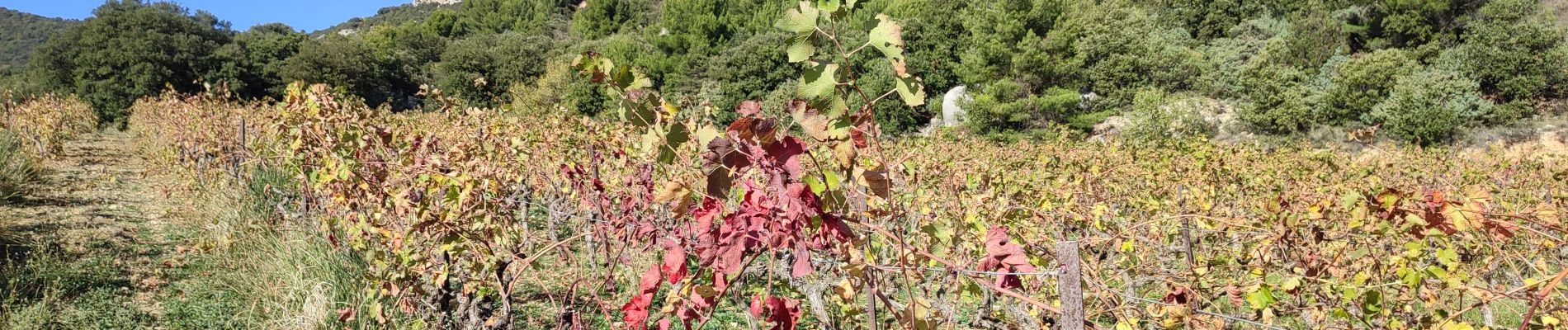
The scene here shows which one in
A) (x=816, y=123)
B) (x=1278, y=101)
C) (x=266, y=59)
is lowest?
(x=1278, y=101)

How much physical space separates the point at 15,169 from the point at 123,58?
69.9ft

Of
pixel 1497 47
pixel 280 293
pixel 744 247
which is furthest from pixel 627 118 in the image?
pixel 1497 47

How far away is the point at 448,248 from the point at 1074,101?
69.5ft

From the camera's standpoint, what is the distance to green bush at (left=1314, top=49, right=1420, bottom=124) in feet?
59.6

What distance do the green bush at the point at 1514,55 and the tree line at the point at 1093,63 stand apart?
4cm

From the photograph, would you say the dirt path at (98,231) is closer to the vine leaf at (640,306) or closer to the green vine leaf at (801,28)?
the vine leaf at (640,306)

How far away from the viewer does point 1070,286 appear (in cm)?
122

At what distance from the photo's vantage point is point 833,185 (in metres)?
1.15

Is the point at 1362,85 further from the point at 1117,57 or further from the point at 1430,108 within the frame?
the point at 1117,57

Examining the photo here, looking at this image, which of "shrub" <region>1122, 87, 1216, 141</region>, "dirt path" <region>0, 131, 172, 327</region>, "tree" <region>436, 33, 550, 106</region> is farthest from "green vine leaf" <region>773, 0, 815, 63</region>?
"tree" <region>436, 33, 550, 106</region>

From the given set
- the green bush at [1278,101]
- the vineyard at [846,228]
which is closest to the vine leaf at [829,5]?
the vineyard at [846,228]

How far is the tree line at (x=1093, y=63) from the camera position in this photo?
18.2m

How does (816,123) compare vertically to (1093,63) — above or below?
above

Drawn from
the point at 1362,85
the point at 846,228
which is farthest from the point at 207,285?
the point at 1362,85
